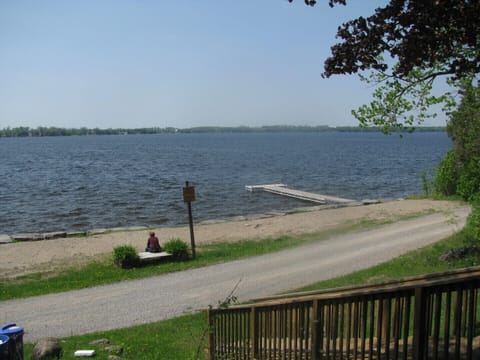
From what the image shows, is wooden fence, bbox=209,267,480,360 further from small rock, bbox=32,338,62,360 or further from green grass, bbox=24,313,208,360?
small rock, bbox=32,338,62,360

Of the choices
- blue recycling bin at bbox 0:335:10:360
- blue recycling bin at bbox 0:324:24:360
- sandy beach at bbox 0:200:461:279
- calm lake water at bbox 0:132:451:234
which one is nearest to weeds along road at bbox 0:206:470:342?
blue recycling bin at bbox 0:324:24:360

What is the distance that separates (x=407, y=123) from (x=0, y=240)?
19.5 metres

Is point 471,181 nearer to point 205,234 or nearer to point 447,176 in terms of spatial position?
point 205,234

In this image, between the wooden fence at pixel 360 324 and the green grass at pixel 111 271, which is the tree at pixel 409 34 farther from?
the green grass at pixel 111 271

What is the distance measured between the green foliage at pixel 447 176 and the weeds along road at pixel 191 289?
41.7 ft

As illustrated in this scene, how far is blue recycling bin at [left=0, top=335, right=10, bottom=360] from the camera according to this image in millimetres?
6730

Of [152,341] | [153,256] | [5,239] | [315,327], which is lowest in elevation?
[5,239]

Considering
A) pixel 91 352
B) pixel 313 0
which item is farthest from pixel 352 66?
pixel 91 352

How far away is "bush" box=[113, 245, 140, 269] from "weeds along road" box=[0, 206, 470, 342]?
180 centimetres

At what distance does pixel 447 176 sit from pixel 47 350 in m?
29.4

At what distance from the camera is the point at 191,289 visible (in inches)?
549

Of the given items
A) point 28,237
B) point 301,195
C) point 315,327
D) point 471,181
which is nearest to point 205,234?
point 28,237

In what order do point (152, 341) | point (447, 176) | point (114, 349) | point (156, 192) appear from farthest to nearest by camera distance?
point (156, 192), point (447, 176), point (152, 341), point (114, 349)

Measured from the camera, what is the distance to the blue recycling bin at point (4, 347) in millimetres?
6730
